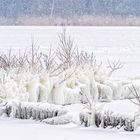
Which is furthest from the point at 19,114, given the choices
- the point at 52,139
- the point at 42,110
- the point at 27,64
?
the point at 27,64

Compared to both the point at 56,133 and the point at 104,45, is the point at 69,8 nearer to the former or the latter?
the point at 104,45

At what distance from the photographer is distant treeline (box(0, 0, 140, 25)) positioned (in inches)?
4619

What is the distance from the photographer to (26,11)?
395 feet

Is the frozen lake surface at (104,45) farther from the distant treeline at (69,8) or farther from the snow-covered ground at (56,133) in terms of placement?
the distant treeline at (69,8)

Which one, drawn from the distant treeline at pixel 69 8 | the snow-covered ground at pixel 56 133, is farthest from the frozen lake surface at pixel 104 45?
the distant treeline at pixel 69 8

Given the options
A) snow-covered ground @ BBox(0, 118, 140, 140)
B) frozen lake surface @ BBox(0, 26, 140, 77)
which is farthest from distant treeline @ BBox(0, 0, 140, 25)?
snow-covered ground @ BBox(0, 118, 140, 140)

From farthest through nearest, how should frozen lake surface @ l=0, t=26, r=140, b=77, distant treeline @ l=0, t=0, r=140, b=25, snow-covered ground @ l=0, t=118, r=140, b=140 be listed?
1. distant treeline @ l=0, t=0, r=140, b=25
2. frozen lake surface @ l=0, t=26, r=140, b=77
3. snow-covered ground @ l=0, t=118, r=140, b=140

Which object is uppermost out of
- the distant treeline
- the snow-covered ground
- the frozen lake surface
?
the distant treeline

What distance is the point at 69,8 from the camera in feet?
410

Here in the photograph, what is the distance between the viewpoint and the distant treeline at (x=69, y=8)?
385 ft

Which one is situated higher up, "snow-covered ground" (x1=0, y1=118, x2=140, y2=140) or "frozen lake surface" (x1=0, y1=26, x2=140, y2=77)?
"frozen lake surface" (x1=0, y1=26, x2=140, y2=77)

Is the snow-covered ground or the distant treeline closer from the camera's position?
the snow-covered ground

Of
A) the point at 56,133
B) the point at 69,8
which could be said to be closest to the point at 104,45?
the point at 56,133

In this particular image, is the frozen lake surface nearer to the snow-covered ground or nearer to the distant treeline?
the snow-covered ground
